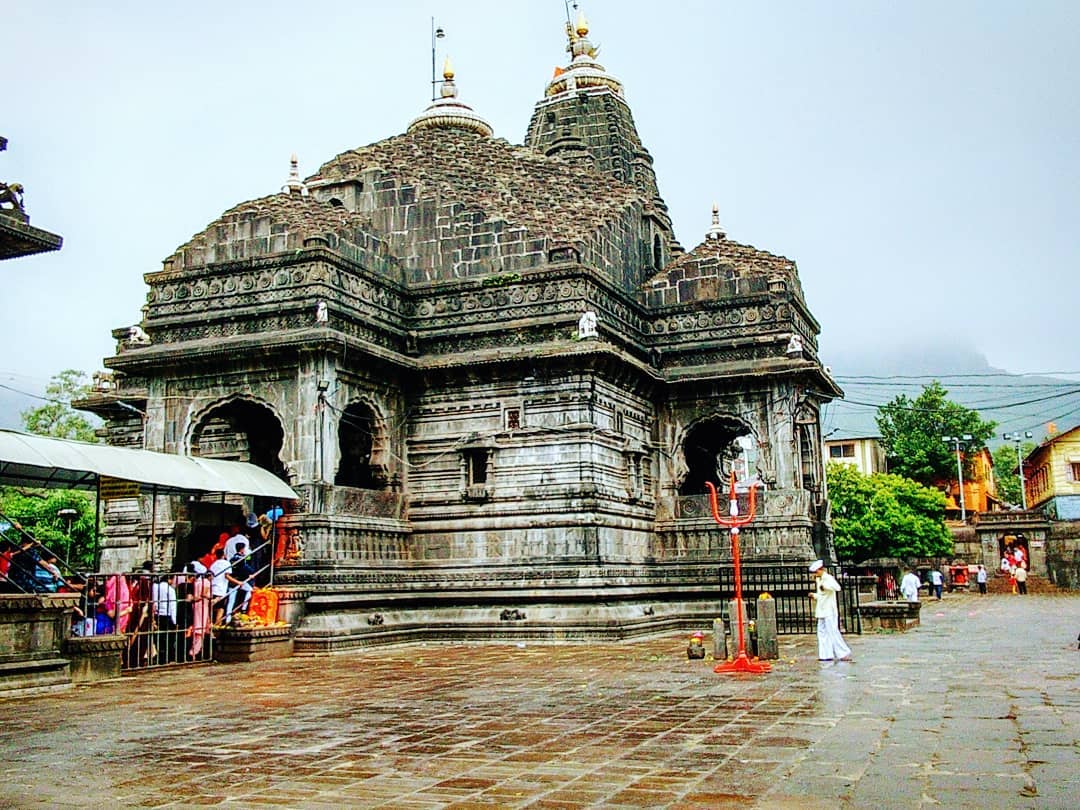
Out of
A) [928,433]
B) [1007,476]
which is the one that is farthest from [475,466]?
[1007,476]

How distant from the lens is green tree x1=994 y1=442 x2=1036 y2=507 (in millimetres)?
96250

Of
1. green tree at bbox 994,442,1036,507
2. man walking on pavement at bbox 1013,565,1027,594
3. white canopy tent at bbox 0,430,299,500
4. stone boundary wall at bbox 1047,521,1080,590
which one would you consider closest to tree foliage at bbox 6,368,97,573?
white canopy tent at bbox 0,430,299,500

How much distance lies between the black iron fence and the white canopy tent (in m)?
9.59

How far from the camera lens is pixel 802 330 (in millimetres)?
26250

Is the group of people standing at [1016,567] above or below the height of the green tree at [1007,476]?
below

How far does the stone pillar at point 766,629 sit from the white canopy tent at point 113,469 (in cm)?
868

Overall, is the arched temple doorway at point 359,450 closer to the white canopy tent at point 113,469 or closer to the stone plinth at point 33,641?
the white canopy tent at point 113,469

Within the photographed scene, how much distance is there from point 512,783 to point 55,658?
857 centimetres

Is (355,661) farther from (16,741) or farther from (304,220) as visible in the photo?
(304,220)

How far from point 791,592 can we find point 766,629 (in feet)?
23.3

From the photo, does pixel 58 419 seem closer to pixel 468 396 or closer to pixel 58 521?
pixel 58 521

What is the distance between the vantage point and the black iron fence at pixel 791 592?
21484 mm

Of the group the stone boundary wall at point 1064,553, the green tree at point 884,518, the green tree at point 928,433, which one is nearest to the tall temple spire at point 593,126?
the green tree at point 884,518

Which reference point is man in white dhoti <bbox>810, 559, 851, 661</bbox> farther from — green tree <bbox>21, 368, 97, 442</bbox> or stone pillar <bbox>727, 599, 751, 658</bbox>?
green tree <bbox>21, 368, 97, 442</bbox>
